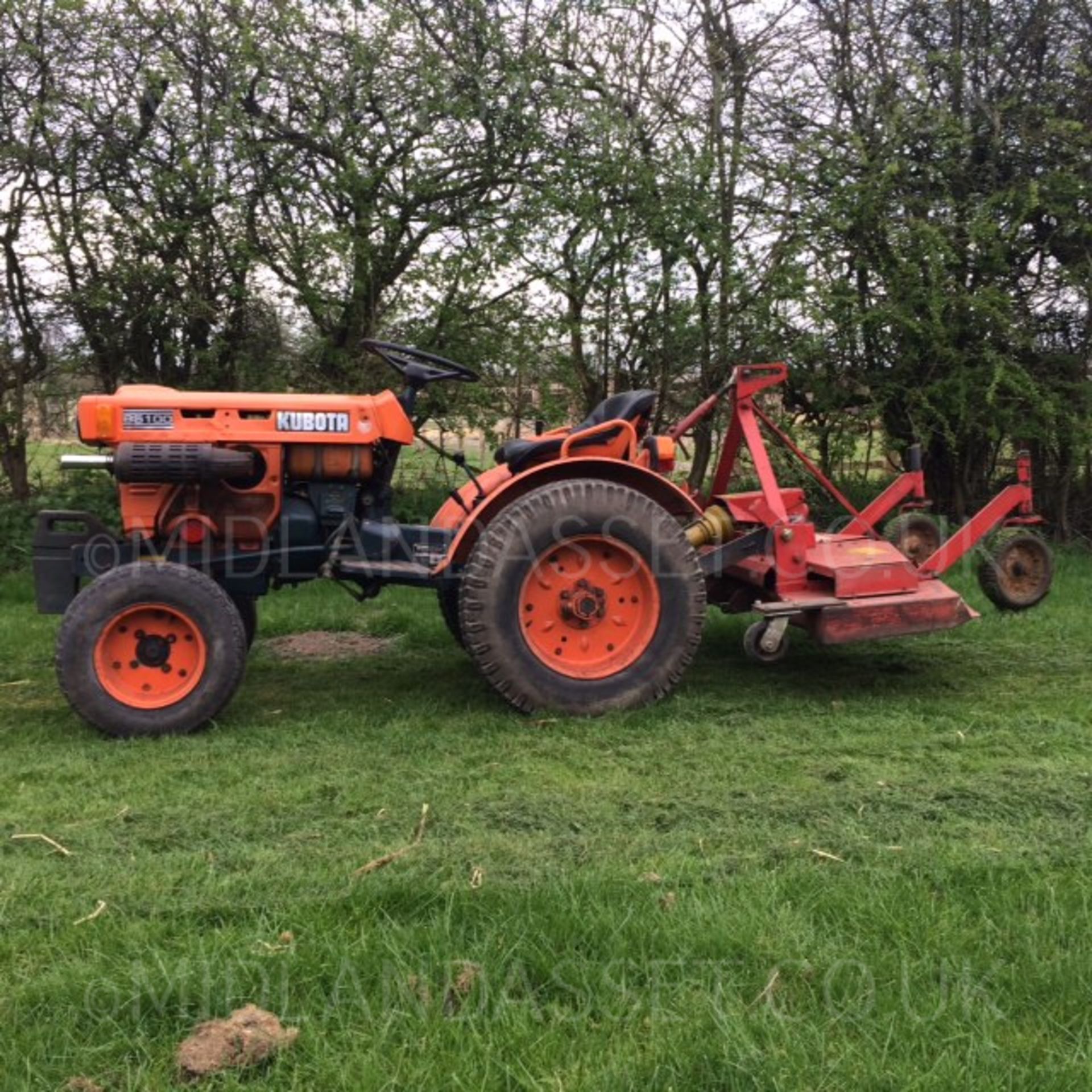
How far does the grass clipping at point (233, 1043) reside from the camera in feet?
5.95

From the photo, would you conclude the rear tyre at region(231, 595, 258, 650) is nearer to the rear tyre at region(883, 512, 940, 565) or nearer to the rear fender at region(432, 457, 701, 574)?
the rear fender at region(432, 457, 701, 574)

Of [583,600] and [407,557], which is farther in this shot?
[407,557]

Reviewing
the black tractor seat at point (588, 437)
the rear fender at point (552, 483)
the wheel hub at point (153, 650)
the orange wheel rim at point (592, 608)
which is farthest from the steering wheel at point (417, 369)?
the wheel hub at point (153, 650)

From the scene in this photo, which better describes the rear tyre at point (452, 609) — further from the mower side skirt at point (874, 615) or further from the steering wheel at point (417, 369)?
the mower side skirt at point (874, 615)

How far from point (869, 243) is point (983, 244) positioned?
2.97 ft

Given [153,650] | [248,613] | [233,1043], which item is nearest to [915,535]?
[248,613]

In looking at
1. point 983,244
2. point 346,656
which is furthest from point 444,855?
point 983,244

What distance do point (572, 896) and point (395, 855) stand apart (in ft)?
1.77

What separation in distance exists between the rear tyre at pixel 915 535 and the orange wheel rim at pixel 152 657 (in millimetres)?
3467

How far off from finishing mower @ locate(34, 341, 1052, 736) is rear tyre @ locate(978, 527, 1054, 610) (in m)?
0.53

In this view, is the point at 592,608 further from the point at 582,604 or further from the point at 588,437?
the point at 588,437

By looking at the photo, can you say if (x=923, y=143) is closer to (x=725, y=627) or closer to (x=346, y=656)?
(x=725, y=627)

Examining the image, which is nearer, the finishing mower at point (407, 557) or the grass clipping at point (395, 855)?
the grass clipping at point (395, 855)

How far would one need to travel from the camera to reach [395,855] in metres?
2.67
